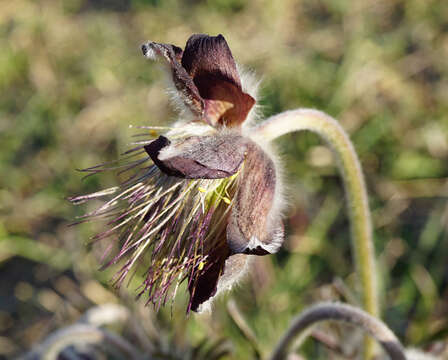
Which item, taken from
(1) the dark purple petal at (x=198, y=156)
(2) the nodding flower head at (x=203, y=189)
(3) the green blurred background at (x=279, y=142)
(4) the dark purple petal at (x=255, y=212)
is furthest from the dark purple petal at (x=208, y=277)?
(3) the green blurred background at (x=279, y=142)

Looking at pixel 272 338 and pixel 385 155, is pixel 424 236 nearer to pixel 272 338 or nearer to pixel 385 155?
pixel 385 155

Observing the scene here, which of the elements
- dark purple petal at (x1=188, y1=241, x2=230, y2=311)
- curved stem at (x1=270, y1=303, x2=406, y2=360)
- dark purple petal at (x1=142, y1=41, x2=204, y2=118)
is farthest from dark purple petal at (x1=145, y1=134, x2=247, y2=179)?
curved stem at (x1=270, y1=303, x2=406, y2=360)

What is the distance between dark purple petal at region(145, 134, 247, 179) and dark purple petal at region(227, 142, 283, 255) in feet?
0.23

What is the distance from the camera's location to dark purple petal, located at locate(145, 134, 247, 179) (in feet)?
5.22

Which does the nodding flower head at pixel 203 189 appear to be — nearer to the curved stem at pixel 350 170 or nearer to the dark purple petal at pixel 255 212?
the dark purple petal at pixel 255 212

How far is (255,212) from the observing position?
1.70m

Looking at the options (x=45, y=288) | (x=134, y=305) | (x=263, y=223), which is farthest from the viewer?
(x=45, y=288)

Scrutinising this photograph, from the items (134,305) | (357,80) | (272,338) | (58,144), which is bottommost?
(272,338)

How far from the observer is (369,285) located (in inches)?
88.4

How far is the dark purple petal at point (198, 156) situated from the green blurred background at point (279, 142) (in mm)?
1024

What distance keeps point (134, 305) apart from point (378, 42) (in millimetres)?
2856

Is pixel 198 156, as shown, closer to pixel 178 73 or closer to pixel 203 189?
pixel 203 189

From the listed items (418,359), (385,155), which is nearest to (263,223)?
(418,359)

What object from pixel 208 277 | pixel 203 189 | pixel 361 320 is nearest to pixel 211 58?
pixel 203 189
